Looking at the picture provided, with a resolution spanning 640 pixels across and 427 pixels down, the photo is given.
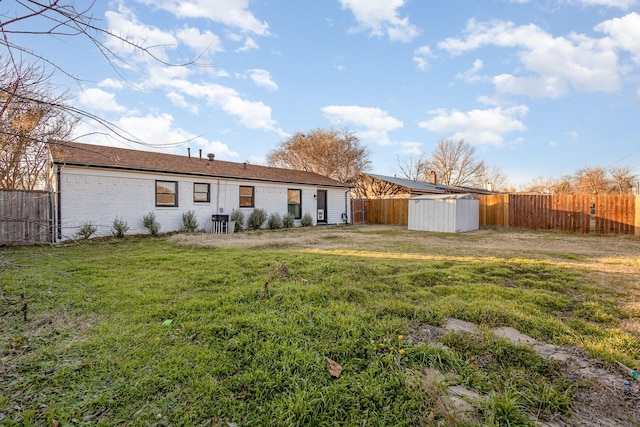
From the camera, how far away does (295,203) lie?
15.2 meters

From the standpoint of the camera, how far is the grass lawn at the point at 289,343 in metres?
1.62

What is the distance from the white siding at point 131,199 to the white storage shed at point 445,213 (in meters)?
7.29

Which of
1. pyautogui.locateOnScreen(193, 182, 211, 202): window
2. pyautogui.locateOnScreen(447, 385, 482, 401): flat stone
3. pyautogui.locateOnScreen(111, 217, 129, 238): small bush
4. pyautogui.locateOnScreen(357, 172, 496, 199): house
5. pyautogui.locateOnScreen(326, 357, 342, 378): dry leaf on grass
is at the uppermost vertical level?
pyautogui.locateOnScreen(357, 172, 496, 199): house

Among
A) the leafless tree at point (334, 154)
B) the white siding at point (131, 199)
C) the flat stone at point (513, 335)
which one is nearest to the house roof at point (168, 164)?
the white siding at point (131, 199)

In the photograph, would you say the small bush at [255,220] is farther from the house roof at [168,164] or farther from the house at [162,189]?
the house roof at [168,164]

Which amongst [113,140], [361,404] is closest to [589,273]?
[361,404]

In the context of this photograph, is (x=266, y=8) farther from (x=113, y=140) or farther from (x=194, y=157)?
(x=194, y=157)

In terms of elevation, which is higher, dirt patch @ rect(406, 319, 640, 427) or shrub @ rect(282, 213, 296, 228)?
shrub @ rect(282, 213, 296, 228)

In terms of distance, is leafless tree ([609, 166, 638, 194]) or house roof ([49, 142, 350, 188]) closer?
house roof ([49, 142, 350, 188])

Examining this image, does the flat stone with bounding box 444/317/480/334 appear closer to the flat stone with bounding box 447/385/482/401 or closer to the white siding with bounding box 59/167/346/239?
the flat stone with bounding box 447/385/482/401

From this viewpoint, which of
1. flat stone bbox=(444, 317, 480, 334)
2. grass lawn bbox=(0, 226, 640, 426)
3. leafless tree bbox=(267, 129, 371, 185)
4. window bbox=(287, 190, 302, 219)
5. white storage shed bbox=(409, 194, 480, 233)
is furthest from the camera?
leafless tree bbox=(267, 129, 371, 185)

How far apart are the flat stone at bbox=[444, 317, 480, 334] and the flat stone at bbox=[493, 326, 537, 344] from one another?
0.55 feet

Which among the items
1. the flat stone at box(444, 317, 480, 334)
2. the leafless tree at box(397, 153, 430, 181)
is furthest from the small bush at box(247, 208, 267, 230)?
the leafless tree at box(397, 153, 430, 181)

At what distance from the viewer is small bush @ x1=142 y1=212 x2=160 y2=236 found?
1012 cm
